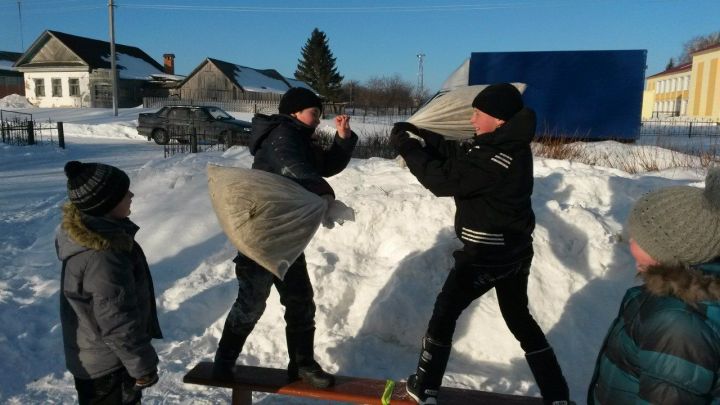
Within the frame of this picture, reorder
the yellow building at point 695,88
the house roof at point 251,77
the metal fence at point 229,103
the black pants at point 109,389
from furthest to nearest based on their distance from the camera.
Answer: the yellow building at point 695,88 < the house roof at point 251,77 < the metal fence at point 229,103 < the black pants at point 109,389

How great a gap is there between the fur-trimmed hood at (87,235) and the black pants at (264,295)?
0.67 meters

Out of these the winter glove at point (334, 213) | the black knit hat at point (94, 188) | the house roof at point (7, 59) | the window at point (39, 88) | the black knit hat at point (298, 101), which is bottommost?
the winter glove at point (334, 213)

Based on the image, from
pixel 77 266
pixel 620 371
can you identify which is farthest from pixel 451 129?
pixel 77 266

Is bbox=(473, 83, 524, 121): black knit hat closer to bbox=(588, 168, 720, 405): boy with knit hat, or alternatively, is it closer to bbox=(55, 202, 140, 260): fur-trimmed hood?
bbox=(588, 168, 720, 405): boy with knit hat

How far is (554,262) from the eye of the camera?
425 cm

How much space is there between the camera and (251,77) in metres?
42.4

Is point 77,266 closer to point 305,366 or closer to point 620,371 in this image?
point 305,366

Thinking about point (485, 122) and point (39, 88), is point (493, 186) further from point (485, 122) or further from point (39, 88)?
point (39, 88)

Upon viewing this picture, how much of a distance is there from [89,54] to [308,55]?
64.0 feet

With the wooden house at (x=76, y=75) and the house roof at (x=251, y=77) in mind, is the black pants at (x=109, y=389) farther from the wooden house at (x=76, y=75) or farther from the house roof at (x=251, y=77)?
the wooden house at (x=76, y=75)

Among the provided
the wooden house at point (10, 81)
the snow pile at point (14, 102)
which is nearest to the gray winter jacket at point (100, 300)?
the snow pile at point (14, 102)

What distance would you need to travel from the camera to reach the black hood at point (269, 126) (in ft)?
9.39

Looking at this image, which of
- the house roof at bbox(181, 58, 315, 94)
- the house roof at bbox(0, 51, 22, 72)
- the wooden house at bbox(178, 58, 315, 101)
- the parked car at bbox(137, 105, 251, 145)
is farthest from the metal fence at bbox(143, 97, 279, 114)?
the house roof at bbox(0, 51, 22, 72)

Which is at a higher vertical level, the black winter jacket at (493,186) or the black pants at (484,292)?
the black winter jacket at (493,186)
